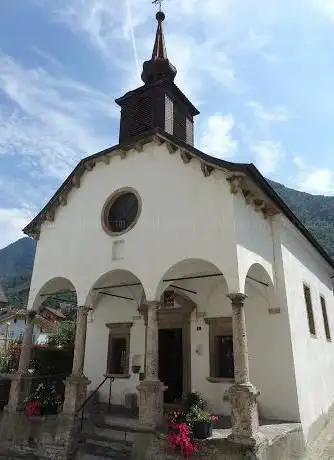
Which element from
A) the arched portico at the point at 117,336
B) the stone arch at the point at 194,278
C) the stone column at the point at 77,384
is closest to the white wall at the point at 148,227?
the stone arch at the point at 194,278

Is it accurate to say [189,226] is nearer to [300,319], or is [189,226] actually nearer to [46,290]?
[300,319]

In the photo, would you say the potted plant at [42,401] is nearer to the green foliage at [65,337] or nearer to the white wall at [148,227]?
the white wall at [148,227]

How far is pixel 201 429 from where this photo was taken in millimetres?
7258

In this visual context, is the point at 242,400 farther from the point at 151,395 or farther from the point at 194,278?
the point at 194,278

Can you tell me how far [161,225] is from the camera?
9.68 metres

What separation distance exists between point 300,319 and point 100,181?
7.45 m

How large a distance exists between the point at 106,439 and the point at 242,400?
3.54 m

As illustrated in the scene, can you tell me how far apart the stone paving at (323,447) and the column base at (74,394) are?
5.62 metres

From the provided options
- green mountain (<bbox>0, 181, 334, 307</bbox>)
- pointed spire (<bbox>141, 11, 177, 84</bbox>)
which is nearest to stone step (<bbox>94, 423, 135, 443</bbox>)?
pointed spire (<bbox>141, 11, 177, 84</bbox>)

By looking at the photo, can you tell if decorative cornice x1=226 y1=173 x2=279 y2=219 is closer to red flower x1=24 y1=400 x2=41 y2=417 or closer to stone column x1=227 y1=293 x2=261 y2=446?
stone column x1=227 y1=293 x2=261 y2=446

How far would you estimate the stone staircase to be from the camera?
8168 millimetres

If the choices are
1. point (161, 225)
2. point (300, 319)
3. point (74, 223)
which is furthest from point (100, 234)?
point (300, 319)

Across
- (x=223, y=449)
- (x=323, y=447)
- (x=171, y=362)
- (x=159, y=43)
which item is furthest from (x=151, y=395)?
(x=159, y=43)

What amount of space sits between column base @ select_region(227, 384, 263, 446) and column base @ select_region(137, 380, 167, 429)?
5.51ft
